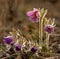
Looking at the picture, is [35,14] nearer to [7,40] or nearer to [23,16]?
[7,40]

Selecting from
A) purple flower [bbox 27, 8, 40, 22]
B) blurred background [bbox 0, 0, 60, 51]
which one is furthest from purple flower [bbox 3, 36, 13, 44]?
blurred background [bbox 0, 0, 60, 51]

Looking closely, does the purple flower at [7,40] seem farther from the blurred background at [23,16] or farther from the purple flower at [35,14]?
the blurred background at [23,16]

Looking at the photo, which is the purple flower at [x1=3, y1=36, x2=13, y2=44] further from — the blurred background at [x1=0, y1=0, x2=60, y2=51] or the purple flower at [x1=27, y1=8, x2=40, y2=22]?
the blurred background at [x1=0, y1=0, x2=60, y2=51]

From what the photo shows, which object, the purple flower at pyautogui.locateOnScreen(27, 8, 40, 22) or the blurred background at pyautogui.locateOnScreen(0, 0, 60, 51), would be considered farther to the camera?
the blurred background at pyautogui.locateOnScreen(0, 0, 60, 51)

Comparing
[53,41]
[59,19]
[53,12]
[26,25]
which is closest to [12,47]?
[53,41]

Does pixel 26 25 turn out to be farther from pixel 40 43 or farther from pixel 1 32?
pixel 40 43

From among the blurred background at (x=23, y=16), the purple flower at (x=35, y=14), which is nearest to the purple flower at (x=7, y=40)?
the purple flower at (x=35, y=14)

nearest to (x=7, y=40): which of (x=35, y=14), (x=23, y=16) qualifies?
(x=35, y=14)

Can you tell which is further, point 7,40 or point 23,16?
point 23,16
